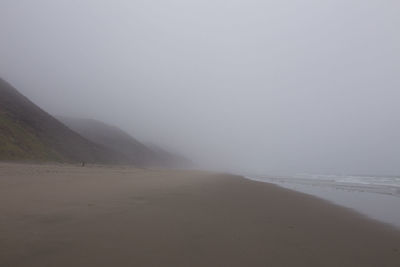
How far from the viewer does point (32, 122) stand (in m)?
54.4

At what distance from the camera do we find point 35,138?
4597 cm

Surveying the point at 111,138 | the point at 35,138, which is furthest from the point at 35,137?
the point at 111,138

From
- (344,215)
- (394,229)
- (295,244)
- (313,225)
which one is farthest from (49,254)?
(344,215)

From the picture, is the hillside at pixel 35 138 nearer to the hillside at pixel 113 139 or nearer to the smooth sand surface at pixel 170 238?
the hillside at pixel 113 139

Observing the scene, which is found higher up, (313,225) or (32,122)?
(32,122)

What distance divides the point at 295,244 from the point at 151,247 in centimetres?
283

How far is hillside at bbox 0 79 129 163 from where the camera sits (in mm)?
37469

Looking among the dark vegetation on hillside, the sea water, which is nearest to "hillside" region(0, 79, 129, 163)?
the dark vegetation on hillside

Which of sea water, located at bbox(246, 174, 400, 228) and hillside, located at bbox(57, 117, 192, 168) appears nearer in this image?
sea water, located at bbox(246, 174, 400, 228)

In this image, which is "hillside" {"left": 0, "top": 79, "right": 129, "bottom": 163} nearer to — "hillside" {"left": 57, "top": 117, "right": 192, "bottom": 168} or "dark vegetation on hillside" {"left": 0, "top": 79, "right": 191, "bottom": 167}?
"dark vegetation on hillside" {"left": 0, "top": 79, "right": 191, "bottom": 167}

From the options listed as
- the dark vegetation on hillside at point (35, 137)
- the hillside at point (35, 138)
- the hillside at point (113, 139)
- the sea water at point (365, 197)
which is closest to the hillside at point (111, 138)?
the hillside at point (113, 139)

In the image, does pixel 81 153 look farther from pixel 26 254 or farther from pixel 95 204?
pixel 26 254

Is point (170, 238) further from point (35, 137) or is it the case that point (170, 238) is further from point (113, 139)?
Result: point (113, 139)

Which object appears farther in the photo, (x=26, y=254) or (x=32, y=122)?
(x=32, y=122)
